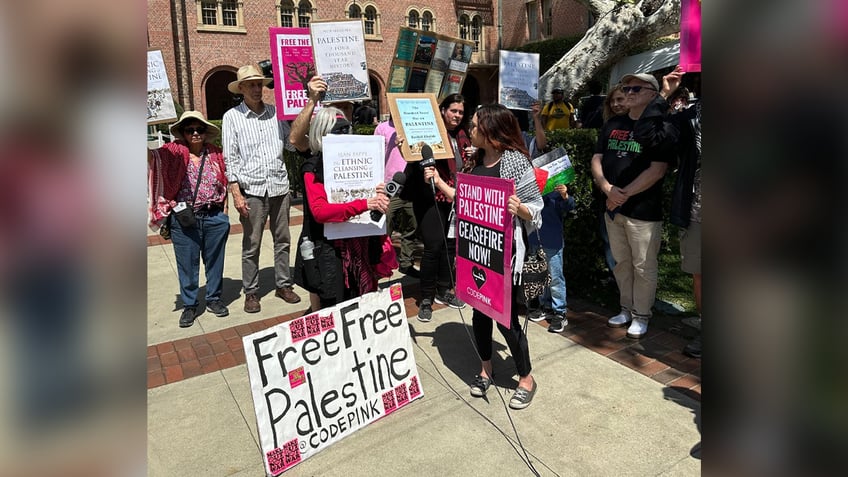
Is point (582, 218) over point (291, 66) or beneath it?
beneath

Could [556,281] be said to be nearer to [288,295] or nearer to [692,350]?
[692,350]

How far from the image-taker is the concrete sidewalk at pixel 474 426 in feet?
9.34

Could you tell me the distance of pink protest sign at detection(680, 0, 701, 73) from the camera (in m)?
2.91

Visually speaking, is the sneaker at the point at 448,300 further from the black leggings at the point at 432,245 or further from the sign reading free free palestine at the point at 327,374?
the sign reading free free palestine at the point at 327,374

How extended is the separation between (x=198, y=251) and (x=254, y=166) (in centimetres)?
98

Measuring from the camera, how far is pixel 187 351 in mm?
4418

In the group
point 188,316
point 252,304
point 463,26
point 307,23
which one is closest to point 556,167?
point 252,304

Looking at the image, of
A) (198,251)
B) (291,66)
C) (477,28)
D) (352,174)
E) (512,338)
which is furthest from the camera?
(477,28)

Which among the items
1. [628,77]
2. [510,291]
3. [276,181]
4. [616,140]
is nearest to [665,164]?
[616,140]

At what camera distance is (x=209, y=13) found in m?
24.0

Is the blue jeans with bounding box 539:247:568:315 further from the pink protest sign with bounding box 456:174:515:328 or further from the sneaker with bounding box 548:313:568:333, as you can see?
the pink protest sign with bounding box 456:174:515:328

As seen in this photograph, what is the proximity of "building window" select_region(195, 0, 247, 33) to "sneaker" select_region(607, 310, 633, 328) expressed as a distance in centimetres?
2426
